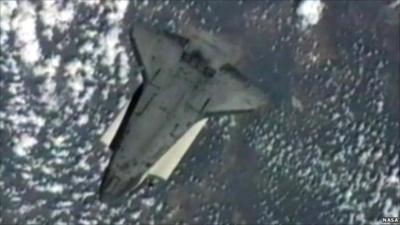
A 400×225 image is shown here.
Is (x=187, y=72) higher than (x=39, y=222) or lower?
higher

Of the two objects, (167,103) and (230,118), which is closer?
(167,103)

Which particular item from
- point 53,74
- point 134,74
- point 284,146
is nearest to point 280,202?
point 284,146

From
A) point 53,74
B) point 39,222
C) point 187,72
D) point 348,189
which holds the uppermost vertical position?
point 53,74

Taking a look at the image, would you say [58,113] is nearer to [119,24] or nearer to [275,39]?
[119,24]
